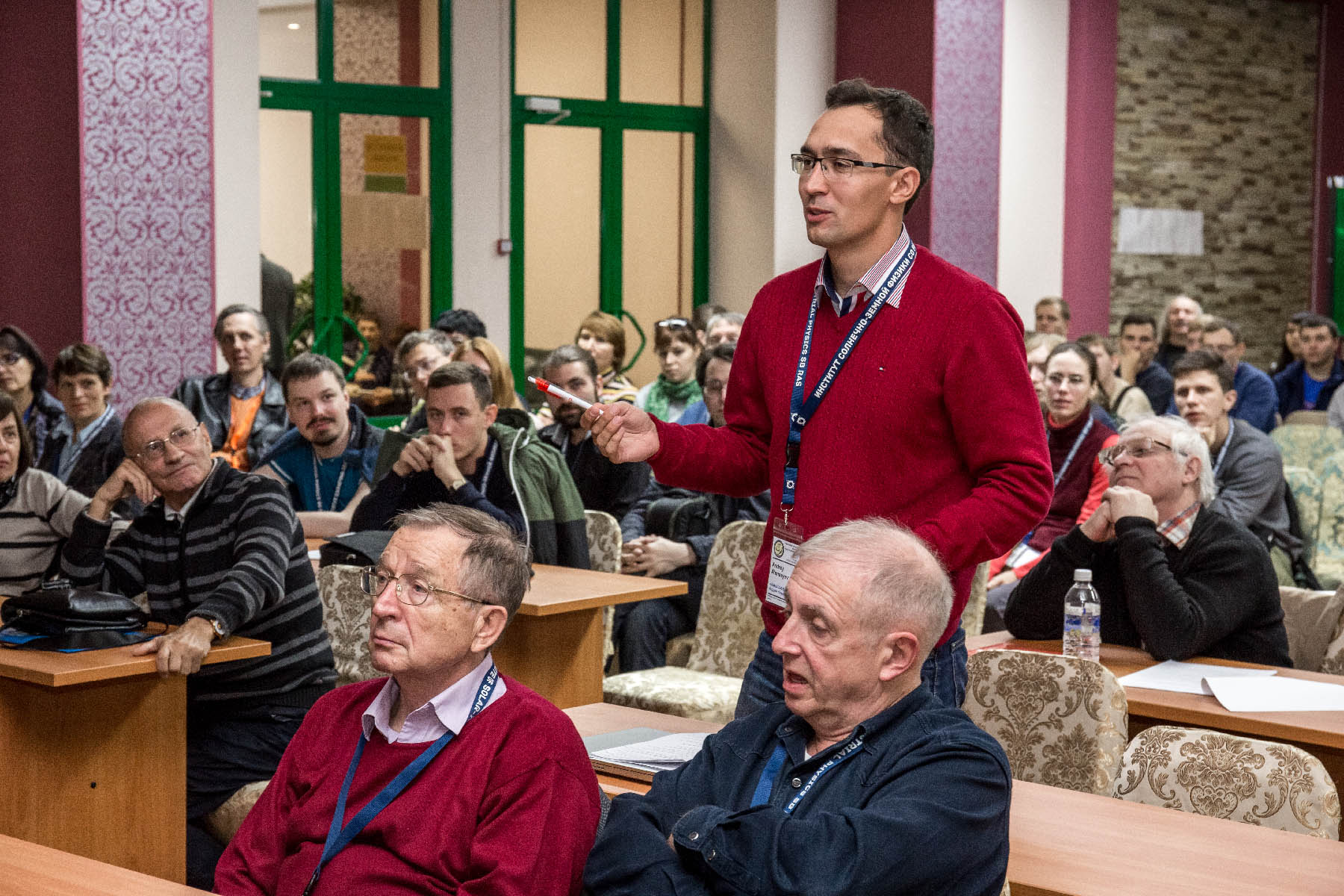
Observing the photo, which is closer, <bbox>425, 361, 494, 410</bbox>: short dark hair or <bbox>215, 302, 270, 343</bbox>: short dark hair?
<bbox>425, 361, 494, 410</bbox>: short dark hair

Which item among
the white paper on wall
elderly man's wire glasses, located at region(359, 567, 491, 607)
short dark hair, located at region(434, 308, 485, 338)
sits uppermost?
the white paper on wall

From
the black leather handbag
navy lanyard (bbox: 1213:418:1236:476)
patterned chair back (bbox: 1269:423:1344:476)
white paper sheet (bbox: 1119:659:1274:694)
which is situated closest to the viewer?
white paper sheet (bbox: 1119:659:1274:694)

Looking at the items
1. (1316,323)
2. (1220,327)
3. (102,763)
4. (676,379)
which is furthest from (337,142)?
(1316,323)

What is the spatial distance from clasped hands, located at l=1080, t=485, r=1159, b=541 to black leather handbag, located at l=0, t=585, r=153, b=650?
234 cm

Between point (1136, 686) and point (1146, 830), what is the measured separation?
43.6 inches

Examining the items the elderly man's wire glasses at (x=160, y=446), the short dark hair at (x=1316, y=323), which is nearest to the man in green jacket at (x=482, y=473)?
the elderly man's wire glasses at (x=160, y=446)

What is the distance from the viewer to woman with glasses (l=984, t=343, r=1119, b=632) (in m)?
5.91

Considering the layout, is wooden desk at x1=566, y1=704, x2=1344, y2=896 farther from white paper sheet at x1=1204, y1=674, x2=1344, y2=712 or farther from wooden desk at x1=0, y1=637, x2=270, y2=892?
wooden desk at x1=0, y1=637, x2=270, y2=892

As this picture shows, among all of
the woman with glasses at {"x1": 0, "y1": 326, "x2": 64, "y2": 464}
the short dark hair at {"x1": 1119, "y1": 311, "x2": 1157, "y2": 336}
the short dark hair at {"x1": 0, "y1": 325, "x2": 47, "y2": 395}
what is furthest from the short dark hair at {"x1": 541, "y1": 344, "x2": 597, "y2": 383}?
the short dark hair at {"x1": 1119, "y1": 311, "x2": 1157, "y2": 336}

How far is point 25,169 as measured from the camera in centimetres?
679

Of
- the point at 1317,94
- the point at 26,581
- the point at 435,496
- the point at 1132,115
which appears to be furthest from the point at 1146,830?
the point at 1317,94

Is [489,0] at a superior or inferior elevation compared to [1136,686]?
superior

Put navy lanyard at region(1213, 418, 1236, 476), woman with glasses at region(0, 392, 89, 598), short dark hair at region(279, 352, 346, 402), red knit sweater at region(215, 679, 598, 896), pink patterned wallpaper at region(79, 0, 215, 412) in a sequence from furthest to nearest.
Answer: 1. pink patterned wallpaper at region(79, 0, 215, 412)
2. navy lanyard at region(1213, 418, 1236, 476)
3. short dark hair at region(279, 352, 346, 402)
4. woman with glasses at region(0, 392, 89, 598)
5. red knit sweater at region(215, 679, 598, 896)

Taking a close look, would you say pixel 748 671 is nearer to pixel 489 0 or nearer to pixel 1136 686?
pixel 1136 686
